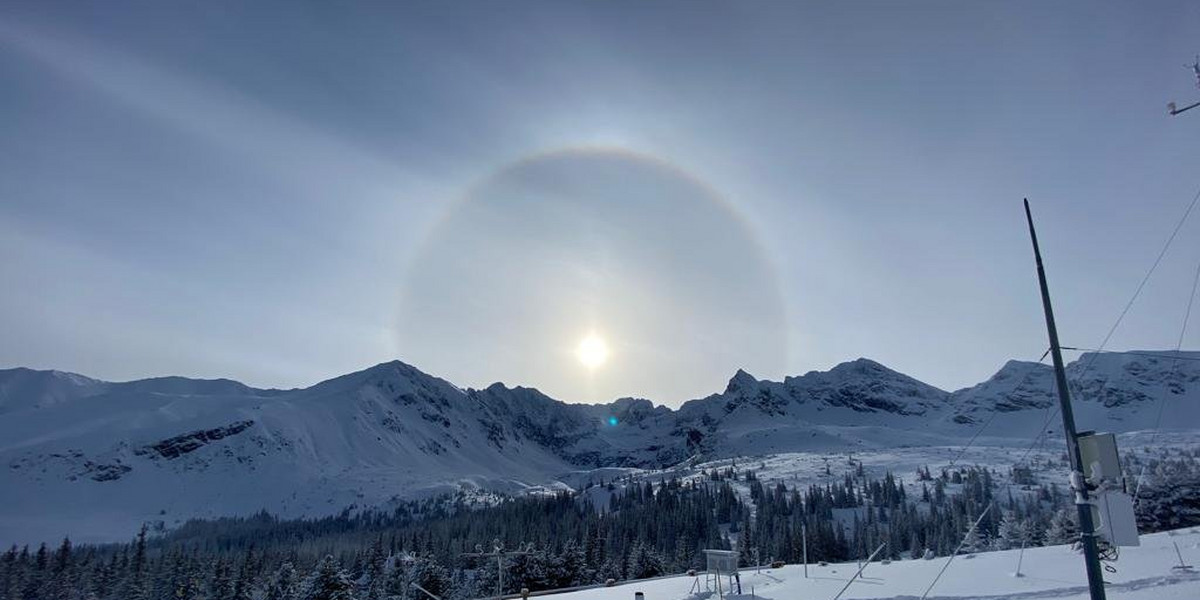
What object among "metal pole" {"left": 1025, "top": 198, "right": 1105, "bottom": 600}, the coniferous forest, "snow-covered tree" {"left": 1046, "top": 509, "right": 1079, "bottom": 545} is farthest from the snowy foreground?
"snow-covered tree" {"left": 1046, "top": 509, "right": 1079, "bottom": 545}

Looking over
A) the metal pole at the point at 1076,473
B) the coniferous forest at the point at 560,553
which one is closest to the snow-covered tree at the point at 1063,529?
the coniferous forest at the point at 560,553

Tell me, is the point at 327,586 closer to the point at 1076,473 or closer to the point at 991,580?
the point at 991,580

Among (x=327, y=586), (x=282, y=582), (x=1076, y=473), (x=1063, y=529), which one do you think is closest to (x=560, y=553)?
(x=327, y=586)

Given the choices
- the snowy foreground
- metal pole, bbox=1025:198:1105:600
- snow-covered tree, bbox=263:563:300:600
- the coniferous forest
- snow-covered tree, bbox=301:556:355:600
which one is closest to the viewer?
metal pole, bbox=1025:198:1105:600

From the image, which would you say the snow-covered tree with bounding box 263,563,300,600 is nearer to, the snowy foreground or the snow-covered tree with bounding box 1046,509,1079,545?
the snowy foreground

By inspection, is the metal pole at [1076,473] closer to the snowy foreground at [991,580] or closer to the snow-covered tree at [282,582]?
the snowy foreground at [991,580]
